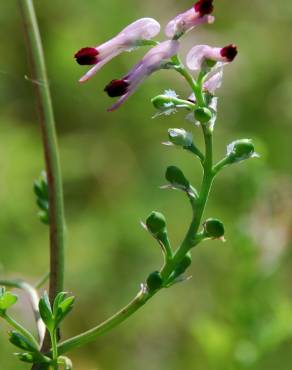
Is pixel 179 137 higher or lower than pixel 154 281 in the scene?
higher

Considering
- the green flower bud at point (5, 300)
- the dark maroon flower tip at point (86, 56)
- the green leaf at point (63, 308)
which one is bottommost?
the green leaf at point (63, 308)

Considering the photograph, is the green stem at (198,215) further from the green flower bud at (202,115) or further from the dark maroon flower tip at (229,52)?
the dark maroon flower tip at (229,52)

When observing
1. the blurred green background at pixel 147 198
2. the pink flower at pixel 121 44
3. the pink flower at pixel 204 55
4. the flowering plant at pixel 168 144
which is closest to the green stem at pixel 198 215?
the flowering plant at pixel 168 144

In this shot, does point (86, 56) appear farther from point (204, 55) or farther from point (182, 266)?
point (182, 266)

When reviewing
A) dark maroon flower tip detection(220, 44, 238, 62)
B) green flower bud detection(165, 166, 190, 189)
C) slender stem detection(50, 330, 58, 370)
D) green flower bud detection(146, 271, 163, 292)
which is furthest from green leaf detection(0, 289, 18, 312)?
dark maroon flower tip detection(220, 44, 238, 62)

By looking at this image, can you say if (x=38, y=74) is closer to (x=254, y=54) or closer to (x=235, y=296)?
(x=235, y=296)

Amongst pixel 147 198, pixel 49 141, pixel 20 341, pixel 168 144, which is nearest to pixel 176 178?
pixel 168 144
